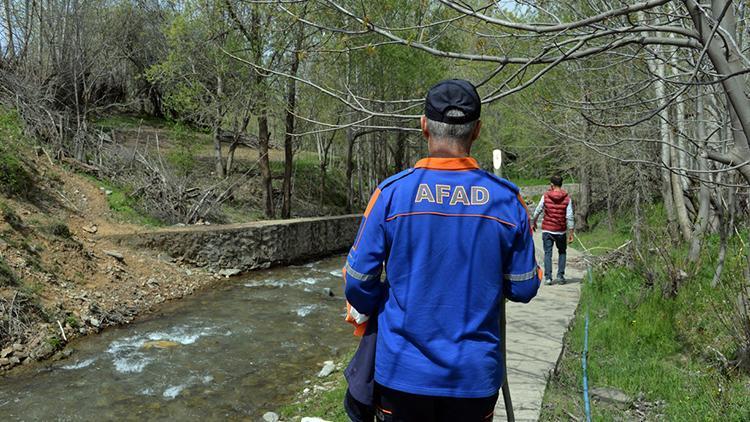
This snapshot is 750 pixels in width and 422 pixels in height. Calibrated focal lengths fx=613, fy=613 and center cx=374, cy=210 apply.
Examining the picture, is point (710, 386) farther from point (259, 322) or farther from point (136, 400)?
point (259, 322)

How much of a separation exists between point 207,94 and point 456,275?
18.6 m

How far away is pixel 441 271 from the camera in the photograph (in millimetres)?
2143

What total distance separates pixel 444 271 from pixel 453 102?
2.00ft

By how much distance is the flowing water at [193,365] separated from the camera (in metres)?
6.54

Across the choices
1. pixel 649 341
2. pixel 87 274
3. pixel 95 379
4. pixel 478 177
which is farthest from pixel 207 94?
pixel 478 177

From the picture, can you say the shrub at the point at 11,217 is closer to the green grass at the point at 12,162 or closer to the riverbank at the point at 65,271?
the riverbank at the point at 65,271

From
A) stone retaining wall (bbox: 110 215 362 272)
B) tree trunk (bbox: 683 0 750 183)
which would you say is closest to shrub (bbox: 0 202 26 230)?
stone retaining wall (bbox: 110 215 362 272)

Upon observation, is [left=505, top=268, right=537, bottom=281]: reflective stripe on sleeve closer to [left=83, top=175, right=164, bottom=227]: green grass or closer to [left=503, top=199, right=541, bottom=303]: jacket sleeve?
[left=503, top=199, right=541, bottom=303]: jacket sleeve

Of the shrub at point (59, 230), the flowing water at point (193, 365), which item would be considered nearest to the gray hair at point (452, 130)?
the flowing water at point (193, 365)

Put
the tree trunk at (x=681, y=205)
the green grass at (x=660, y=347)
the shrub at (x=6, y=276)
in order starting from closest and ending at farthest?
the green grass at (x=660, y=347) → the shrub at (x=6, y=276) → the tree trunk at (x=681, y=205)

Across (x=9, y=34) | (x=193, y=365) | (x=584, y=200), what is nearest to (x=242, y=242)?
(x=193, y=365)

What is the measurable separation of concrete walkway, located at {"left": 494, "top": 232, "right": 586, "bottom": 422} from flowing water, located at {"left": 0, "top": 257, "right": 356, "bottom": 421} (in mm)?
2667

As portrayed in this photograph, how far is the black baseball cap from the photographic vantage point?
7.27 ft

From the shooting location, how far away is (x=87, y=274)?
34.7 feet
